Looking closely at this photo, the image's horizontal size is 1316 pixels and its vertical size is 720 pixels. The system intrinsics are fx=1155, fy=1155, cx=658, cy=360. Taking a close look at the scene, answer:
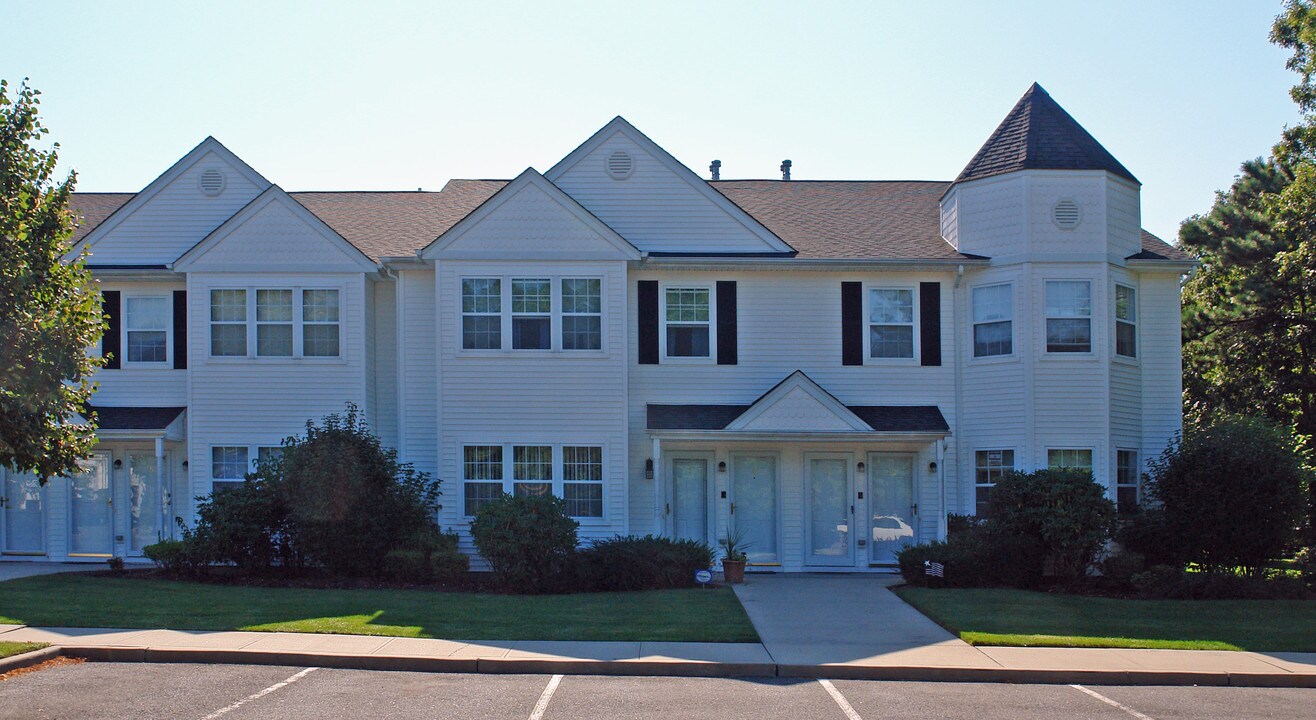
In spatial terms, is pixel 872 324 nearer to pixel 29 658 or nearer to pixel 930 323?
pixel 930 323

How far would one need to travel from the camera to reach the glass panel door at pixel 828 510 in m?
21.5

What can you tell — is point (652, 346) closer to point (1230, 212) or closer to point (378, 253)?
point (378, 253)

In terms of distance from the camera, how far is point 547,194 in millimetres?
21047

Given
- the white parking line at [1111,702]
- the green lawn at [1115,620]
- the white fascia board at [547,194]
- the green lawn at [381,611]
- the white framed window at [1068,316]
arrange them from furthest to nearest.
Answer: the white framed window at [1068,316]
the white fascia board at [547,194]
the green lawn at [381,611]
the green lawn at [1115,620]
the white parking line at [1111,702]

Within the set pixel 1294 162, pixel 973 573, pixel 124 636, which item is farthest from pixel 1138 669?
pixel 1294 162

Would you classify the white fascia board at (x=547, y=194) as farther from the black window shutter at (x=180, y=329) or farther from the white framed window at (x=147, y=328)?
the white framed window at (x=147, y=328)

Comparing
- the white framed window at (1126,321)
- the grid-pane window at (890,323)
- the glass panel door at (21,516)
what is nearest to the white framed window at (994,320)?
the grid-pane window at (890,323)

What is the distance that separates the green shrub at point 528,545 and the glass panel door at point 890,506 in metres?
6.41

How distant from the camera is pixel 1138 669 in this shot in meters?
11.9

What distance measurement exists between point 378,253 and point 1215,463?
15145mm

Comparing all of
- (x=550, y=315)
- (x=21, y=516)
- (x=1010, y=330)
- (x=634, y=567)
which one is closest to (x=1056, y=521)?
(x=1010, y=330)

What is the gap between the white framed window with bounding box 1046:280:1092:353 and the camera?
21.1 meters

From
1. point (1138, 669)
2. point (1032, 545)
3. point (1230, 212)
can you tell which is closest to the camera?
point (1138, 669)

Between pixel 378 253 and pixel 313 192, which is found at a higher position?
pixel 313 192
